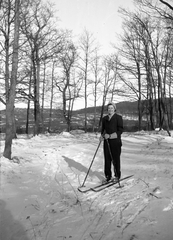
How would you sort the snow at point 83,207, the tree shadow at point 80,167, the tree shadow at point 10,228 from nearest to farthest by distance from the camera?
the snow at point 83,207
the tree shadow at point 10,228
the tree shadow at point 80,167

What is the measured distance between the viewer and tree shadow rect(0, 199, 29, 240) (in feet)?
9.55

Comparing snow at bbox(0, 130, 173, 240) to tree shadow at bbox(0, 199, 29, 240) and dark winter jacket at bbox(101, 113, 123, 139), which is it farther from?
dark winter jacket at bbox(101, 113, 123, 139)

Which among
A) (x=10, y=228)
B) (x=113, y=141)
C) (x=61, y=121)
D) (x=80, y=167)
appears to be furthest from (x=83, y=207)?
(x=61, y=121)

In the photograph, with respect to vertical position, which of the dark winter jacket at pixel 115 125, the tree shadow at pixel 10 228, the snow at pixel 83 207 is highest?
the dark winter jacket at pixel 115 125

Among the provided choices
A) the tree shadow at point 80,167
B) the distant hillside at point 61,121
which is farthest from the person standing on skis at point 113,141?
the distant hillside at point 61,121

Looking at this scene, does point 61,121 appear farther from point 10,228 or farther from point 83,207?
point 10,228

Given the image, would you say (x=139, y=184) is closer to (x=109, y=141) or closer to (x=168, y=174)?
(x=168, y=174)

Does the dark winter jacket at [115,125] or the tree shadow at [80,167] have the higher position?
the dark winter jacket at [115,125]

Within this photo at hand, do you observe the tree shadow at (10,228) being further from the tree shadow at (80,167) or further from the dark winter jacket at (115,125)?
the dark winter jacket at (115,125)

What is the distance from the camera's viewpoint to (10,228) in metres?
3.15

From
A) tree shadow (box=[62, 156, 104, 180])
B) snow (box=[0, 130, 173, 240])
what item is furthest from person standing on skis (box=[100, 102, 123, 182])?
tree shadow (box=[62, 156, 104, 180])

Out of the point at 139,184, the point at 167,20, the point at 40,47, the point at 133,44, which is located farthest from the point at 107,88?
the point at 139,184

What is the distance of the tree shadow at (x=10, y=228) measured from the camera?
9.55ft

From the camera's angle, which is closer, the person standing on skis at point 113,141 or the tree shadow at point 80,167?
the person standing on skis at point 113,141
